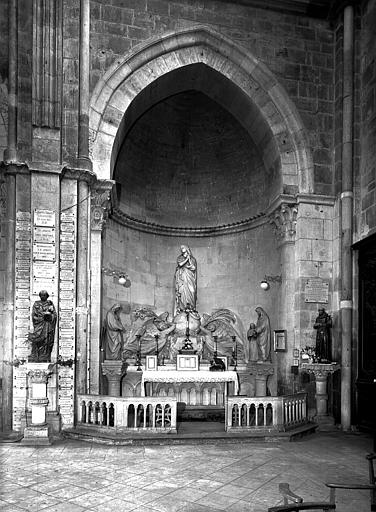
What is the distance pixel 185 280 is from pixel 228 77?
17.8 feet

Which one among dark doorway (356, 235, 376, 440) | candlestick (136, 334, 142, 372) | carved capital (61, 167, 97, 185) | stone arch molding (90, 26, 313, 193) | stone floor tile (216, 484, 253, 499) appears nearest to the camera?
stone floor tile (216, 484, 253, 499)

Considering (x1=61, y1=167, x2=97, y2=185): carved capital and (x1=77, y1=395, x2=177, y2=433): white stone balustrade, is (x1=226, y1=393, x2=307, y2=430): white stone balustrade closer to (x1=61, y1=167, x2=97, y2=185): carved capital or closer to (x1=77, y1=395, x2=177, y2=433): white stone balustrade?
(x1=77, y1=395, x2=177, y2=433): white stone balustrade

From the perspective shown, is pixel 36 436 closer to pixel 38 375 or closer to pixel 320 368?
pixel 38 375

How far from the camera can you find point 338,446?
29.5 ft

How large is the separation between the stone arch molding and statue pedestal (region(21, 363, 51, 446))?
442 cm

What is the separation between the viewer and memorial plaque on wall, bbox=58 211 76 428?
9.68 metres

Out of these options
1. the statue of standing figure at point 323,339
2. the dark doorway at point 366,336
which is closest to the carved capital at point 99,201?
the statue of standing figure at point 323,339

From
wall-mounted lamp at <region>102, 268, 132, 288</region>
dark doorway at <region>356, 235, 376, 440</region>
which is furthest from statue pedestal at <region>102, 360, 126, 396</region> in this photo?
dark doorway at <region>356, 235, 376, 440</region>

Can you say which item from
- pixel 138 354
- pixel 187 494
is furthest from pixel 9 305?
pixel 187 494

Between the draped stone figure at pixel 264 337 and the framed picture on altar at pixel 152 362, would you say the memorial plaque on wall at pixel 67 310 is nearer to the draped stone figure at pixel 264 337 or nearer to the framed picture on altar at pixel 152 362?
the framed picture on altar at pixel 152 362

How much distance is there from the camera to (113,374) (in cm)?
1181

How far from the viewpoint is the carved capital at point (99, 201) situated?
1076 cm

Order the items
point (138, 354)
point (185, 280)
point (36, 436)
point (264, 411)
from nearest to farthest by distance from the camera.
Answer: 1. point (36, 436)
2. point (264, 411)
3. point (138, 354)
4. point (185, 280)

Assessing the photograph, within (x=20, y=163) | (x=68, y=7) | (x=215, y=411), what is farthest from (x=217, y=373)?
(x=68, y=7)
